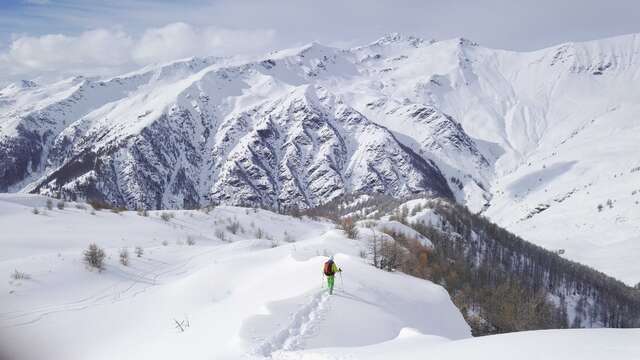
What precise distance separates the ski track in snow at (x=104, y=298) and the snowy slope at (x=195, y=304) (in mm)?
63

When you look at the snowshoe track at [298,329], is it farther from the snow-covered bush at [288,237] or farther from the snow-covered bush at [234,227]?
the snow-covered bush at [288,237]

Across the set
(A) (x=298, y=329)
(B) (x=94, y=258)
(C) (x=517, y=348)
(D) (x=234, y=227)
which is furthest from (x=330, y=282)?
(D) (x=234, y=227)

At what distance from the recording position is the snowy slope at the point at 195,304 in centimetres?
2631

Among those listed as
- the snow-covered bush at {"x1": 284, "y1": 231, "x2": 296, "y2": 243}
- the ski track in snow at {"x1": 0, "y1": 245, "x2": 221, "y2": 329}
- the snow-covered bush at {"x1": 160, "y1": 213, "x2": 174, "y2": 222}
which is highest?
the snow-covered bush at {"x1": 160, "y1": 213, "x2": 174, "y2": 222}

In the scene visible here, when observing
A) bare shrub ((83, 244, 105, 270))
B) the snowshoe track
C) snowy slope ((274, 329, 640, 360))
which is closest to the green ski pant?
the snowshoe track

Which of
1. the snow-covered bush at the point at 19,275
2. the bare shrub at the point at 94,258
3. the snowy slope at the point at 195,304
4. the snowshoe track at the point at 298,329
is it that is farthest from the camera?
the bare shrub at the point at 94,258

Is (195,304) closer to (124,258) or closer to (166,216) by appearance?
(124,258)

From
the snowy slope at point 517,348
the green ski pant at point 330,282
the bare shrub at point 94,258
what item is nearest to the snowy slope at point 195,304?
the green ski pant at point 330,282

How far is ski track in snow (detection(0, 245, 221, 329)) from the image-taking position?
3025 cm

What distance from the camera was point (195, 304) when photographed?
115 feet

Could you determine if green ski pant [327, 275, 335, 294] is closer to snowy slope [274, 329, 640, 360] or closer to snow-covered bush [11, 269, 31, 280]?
snowy slope [274, 329, 640, 360]

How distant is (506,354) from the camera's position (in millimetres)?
18609

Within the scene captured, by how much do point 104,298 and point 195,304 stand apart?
245 inches

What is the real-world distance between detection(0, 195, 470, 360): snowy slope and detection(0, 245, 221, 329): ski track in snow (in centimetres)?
6
